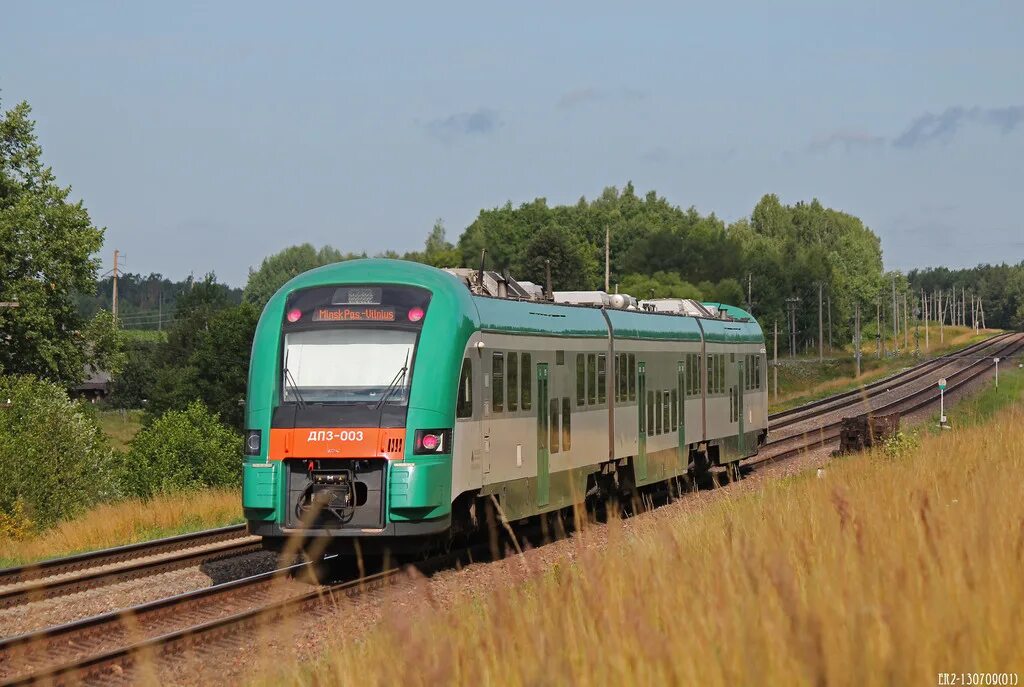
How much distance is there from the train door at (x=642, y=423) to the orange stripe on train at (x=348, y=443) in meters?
8.42

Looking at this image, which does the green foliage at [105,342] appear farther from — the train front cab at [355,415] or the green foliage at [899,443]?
the train front cab at [355,415]

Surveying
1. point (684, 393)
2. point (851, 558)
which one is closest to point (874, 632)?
point (851, 558)

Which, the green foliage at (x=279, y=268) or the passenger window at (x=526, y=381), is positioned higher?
the green foliage at (x=279, y=268)

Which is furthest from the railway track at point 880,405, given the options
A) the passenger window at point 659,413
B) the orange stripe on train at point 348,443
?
the orange stripe on train at point 348,443

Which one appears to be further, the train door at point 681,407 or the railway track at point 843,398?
the railway track at point 843,398

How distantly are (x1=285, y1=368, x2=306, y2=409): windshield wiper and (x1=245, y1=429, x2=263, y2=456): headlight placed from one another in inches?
21.4

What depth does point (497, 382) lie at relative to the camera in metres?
15.7

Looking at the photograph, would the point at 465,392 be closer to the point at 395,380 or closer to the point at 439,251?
the point at 395,380

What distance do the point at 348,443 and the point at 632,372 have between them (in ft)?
27.2

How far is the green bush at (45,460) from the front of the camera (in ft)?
91.2

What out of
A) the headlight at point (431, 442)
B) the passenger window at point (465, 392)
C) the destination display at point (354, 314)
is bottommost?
the headlight at point (431, 442)

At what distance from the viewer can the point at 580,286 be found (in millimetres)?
111438

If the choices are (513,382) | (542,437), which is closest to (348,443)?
(513,382)

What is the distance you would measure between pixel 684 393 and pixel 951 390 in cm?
4337
